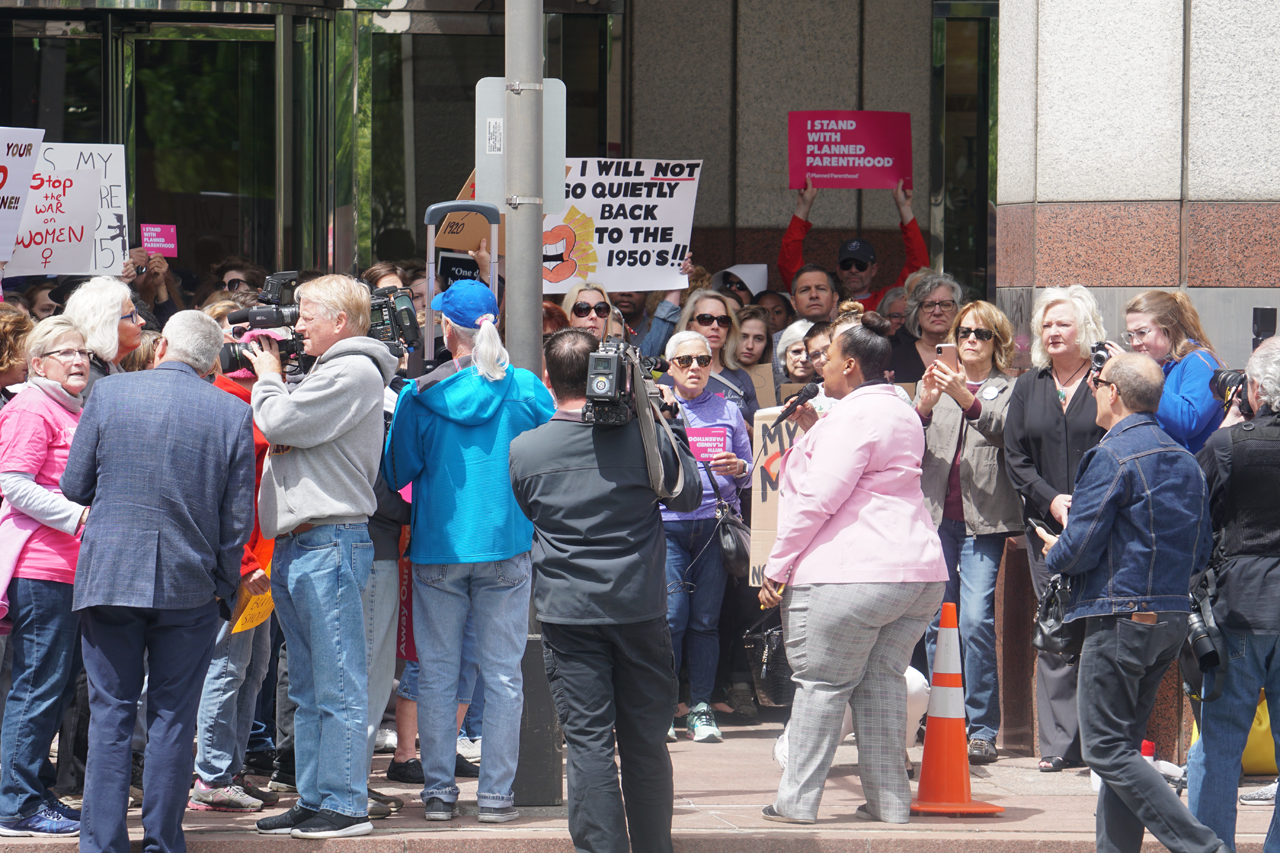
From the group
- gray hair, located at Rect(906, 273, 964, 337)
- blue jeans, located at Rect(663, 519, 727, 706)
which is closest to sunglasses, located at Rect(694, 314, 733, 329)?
gray hair, located at Rect(906, 273, 964, 337)

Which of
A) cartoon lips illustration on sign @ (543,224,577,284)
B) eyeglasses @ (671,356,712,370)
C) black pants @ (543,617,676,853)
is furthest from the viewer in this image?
cartoon lips illustration on sign @ (543,224,577,284)

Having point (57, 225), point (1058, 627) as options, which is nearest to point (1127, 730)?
point (1058, 627)

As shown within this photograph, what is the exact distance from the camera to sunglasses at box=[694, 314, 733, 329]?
8688mm

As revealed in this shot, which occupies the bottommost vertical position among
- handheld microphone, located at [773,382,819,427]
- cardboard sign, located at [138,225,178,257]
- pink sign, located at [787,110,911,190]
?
handheld microphone, located at [773,382,819,427]

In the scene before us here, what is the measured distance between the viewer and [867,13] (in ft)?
42.0

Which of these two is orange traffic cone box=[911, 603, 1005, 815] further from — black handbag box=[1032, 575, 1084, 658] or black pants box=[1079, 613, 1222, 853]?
black pants box=[1079, 613, 1222, 853]

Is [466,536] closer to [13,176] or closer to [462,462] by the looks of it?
[462,462]

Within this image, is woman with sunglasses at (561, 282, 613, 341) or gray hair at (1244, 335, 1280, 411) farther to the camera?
woman with sunglasses at (561, 282, 613, 341)

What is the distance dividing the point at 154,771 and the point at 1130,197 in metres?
6.38

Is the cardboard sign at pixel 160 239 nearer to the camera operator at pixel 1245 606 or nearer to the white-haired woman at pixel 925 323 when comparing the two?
the white-haired woman at pixel 925 323

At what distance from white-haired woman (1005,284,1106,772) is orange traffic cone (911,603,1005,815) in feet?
3.01

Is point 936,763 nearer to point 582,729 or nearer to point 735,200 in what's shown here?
point 582,729

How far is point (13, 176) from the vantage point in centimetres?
763

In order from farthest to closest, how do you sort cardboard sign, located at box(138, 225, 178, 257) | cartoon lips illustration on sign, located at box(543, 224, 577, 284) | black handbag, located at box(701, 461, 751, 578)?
1. cardboard sign, located at box(138, 225, 178, 257)
2. cartoon lips illustration on sign, located at box(543, 224, 577, 284)
3. black handbag, located at box(701, 461, 751, 578)
